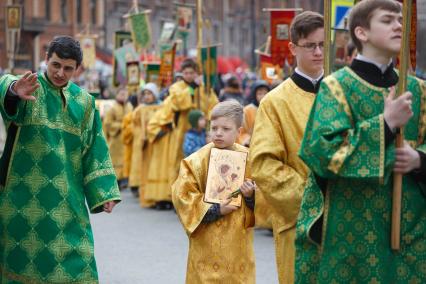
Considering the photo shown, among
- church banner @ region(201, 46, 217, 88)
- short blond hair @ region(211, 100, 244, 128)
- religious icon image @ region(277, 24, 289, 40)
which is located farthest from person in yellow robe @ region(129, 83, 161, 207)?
short blond hair @ region(211, 100, 244, 128)

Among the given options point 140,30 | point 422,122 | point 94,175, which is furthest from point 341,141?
point 140,30

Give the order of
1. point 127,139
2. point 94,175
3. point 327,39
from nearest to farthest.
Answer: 1. point 327,39
2. point 94,175
3. point 127,139

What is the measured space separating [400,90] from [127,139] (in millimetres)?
13764

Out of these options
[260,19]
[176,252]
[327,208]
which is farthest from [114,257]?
[260,19]

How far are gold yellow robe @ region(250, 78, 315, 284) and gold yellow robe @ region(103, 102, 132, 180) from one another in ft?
45.0

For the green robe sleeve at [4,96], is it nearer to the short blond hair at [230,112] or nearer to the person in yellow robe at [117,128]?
the short blond hair at [230,112]

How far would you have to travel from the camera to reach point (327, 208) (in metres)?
4.71

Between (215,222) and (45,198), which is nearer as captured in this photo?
(45,198)

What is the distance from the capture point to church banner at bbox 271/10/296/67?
13.9 metres

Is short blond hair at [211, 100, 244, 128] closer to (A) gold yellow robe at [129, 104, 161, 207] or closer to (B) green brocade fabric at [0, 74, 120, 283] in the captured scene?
(B) green brocade fabric at [0, 74, 120, 283]

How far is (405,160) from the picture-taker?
14.6 ft

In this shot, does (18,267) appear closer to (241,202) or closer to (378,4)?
(241,202)

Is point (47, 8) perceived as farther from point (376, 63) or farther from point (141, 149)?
point (376, 63)

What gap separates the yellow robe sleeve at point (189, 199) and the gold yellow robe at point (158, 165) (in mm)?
8639
